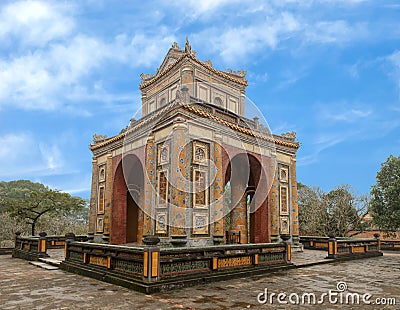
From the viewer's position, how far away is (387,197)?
2431 centimetres

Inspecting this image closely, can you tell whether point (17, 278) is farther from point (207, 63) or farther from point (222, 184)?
point (207, 63)

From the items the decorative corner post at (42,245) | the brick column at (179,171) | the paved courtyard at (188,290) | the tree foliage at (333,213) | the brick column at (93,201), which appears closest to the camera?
the paved courtyard at (188,290)

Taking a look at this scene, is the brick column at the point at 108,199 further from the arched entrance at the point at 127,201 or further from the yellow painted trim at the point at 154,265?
the yellow painted trim at the point at 154,265

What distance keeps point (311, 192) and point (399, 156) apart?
8.11 m

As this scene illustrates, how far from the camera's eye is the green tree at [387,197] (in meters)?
23.7

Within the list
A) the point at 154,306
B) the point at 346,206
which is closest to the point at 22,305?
the point at 154,306

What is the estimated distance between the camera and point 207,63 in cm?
1858

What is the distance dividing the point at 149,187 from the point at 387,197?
61.4 ft

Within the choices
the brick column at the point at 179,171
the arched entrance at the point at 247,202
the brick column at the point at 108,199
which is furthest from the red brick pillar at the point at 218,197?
the brick column at the point at 108,199

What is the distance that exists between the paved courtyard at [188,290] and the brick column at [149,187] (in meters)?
4.42

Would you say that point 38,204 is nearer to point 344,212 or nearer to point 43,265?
point 43,265

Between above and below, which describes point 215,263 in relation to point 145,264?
below

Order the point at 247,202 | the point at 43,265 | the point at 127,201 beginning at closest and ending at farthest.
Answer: the point at 43,265
the point at 247,202
the point at 127,201

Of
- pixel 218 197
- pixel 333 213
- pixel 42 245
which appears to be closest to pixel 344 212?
pixel 333 213
